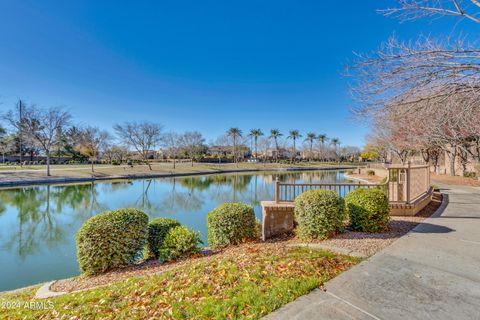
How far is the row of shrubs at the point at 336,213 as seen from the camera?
468cm

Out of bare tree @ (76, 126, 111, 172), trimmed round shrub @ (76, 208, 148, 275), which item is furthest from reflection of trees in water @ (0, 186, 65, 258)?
bare tree @ (76, 126, 111, 172)

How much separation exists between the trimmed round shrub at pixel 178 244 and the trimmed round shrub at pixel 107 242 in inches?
22.7

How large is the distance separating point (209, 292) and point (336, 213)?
125 inches

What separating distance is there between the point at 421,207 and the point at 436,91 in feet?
14.4

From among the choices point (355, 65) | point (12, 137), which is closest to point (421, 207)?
point (355, 65)

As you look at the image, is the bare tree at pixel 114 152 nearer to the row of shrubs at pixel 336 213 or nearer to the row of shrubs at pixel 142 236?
the row of shrubs at pixel 142 236

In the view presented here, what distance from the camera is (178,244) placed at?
180 inches

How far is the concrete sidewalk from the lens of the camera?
227 cm

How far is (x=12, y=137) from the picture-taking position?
4166 cm

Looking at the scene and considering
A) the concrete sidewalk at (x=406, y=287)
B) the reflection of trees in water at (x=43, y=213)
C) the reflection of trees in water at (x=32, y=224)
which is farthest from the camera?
the reflection of trees in water at (x=43, y=213)

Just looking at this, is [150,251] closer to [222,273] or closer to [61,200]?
[222,273]

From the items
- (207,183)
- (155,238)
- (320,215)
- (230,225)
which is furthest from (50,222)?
(207,183)

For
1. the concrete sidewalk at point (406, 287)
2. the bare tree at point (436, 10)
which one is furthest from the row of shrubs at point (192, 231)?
the bare tree at point (436, 10)

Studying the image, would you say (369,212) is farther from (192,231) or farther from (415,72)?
(192,231)
